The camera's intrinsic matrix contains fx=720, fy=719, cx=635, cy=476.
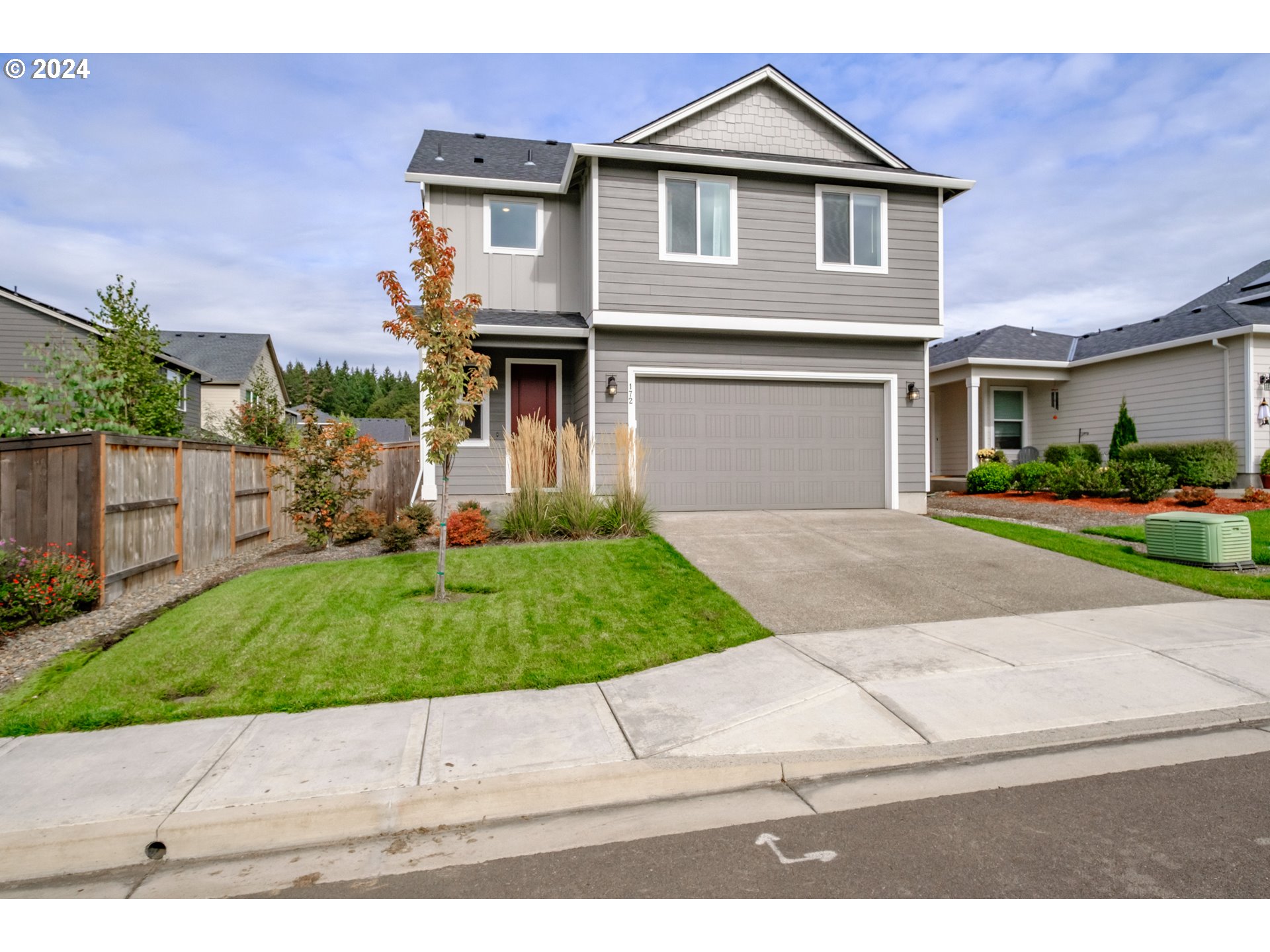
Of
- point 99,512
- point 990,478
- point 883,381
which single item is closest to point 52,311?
point 99,512

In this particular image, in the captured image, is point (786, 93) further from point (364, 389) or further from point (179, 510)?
point (364, 389)

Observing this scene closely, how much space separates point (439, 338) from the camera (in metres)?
7.14

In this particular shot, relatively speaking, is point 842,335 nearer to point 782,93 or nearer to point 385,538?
point 782,93

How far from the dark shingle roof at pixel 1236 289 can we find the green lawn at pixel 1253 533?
14.9 m

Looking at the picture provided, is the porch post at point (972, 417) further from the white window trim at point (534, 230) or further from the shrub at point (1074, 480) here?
the white window trim at point (534, 230)

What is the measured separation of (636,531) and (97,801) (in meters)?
7.26

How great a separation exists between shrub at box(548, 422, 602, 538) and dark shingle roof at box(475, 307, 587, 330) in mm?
2782

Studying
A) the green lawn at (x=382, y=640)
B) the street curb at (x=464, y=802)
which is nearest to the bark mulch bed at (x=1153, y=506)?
the green lawn at (x=382, y=640)

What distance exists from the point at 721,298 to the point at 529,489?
199 inches

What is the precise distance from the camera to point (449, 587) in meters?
7.73

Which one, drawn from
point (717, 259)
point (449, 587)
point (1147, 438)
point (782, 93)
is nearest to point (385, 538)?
point (449, 587)

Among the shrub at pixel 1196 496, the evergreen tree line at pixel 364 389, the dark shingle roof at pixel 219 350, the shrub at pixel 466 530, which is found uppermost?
the evergreen tree line at pixel 364 389

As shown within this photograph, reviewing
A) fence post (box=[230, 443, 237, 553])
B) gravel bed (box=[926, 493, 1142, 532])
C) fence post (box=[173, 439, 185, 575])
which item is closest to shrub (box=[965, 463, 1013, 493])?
gravel bed (box=[926, 493, 1142, 532])

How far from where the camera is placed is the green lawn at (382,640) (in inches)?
199
